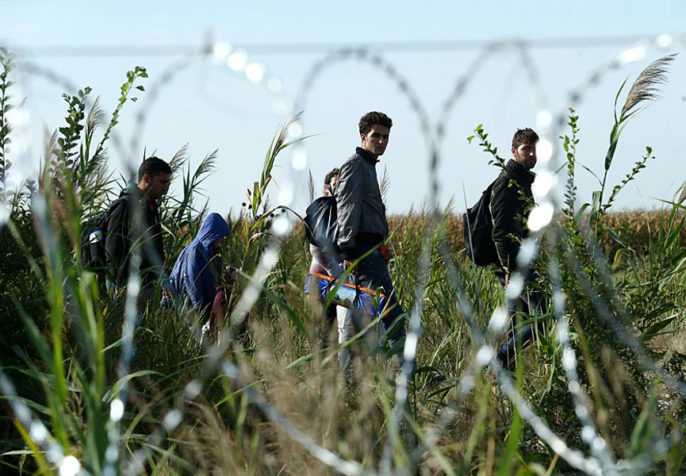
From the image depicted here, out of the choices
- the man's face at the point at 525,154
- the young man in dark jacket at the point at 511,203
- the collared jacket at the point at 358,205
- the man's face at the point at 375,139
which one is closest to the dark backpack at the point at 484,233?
the young man in dark jacket at the point at 511,203

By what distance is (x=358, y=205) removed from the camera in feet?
14.0

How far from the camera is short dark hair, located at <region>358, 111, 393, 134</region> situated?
4391 millimetres

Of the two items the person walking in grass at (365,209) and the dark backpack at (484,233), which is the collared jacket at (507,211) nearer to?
the dark backpack at (484,233)

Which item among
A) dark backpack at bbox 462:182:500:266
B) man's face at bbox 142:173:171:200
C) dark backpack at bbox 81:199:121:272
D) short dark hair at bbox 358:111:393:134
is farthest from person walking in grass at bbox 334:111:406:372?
dark backpack at bbox 81:199:121:272

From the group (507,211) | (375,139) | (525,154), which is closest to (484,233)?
(507,211)

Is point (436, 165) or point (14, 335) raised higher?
point (436, 165)

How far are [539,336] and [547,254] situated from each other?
390mm

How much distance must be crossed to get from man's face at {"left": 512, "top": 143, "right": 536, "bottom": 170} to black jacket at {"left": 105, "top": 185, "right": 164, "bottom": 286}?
1.89 m

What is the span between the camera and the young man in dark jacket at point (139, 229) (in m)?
3.20

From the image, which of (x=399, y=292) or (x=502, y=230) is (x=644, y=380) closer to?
(x=502, y=230)

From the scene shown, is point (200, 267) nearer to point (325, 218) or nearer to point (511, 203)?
point (325, 218)

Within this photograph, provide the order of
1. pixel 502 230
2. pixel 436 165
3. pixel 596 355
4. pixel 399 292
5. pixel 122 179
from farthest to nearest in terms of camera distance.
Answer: pixel 122 179 < pixel 399 292 < pixel 502 230 < pixel 596 355 < pixel 436 165

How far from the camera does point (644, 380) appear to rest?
2879mm

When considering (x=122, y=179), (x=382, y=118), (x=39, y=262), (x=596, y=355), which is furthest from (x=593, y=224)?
(x=122, y=179)
